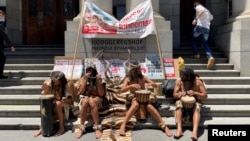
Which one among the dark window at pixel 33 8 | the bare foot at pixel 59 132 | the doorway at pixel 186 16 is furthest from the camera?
the dark window at pixel 33 8

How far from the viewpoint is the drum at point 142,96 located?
20.8 ft

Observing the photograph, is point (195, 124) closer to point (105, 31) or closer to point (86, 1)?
point (105, 31)

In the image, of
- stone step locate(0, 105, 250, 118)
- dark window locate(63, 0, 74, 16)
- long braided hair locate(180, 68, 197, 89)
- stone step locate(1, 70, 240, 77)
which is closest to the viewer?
long braided hair locate(180, 68, 197, 89)

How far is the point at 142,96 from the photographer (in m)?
Result: 6.37

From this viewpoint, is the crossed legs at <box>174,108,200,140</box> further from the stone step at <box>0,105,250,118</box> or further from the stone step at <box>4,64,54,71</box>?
the stone step at <box>4,64,54,71</box>

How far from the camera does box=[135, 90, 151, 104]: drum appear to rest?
634 cm

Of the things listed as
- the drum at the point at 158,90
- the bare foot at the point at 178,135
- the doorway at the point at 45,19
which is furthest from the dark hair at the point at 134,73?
the doorway at the point at 45,19

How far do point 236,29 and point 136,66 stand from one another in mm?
3812

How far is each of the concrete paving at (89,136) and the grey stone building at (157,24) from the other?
3011mm

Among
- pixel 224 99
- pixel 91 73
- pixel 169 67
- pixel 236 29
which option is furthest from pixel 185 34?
pixel 91 73

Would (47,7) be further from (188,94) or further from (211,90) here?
(188,94)

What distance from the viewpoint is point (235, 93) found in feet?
26.1

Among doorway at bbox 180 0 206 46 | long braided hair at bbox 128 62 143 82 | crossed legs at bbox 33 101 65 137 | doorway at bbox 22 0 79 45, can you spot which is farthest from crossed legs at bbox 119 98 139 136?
doorway at bbox 22 0 79 45

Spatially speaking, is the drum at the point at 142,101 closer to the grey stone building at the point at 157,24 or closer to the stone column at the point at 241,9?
the grey stone building at the point at 157,24
